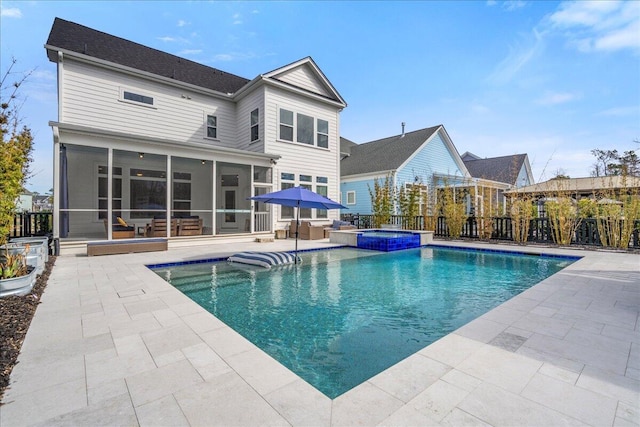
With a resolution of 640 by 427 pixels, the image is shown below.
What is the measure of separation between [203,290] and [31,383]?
10.6 ft

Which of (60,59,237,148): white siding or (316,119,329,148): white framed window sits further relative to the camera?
(316,119,329,148): white framed window

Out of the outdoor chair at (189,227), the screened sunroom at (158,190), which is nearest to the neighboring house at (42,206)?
the screened sunroom at (158,190)

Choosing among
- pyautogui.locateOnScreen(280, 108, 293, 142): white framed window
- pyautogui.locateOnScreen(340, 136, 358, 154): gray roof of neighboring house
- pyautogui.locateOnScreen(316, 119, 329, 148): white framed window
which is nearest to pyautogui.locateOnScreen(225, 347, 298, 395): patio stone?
pyautogui.locateOnScreen(280, 108, 293, 142): white framed window

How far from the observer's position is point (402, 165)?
17.2 meters

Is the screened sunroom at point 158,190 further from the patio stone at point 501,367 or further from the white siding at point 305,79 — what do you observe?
the patio stone at point 501,367

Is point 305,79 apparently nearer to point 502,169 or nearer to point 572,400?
point 572,400

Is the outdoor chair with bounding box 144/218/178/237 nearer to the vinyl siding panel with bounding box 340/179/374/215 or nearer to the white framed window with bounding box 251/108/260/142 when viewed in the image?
the white framed window with bounding box 251/108/260/142

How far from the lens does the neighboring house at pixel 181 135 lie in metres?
10.5

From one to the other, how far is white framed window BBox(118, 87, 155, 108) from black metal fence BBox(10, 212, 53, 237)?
504 cm

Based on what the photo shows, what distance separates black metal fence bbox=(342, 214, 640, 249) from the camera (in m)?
9.96

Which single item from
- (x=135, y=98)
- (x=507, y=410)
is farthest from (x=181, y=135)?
(x=507, y=410)

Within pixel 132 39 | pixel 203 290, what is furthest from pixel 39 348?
pixel 132 39

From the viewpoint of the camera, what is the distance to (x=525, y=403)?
6.37 feet

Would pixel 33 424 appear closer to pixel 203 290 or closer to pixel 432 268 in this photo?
pixel 203 290
